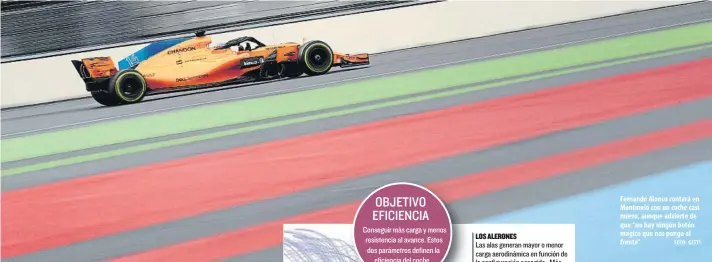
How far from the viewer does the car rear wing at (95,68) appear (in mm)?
2854

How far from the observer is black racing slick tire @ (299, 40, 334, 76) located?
287 centimetres

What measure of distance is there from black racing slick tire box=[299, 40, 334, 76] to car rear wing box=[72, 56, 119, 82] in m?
0.71

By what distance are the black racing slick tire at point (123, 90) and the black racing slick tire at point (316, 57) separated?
60 centimetres

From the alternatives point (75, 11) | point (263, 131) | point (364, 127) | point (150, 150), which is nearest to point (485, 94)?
point (364, 127)

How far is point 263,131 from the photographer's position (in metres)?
2.80

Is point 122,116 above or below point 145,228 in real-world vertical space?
above

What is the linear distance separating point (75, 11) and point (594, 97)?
6.38 ft

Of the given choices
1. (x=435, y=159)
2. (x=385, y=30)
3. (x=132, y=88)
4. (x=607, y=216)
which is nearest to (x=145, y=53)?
(x=132, y=88)

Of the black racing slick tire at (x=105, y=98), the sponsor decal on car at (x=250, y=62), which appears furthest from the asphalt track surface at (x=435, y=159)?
the sponsor decal on car at (x=250, y=62)

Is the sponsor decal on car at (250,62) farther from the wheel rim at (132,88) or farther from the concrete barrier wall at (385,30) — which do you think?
the wheel rim at (132,88)

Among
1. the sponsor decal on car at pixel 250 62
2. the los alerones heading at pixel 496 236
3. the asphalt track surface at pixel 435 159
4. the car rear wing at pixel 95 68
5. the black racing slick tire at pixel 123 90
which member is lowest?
the los alerones heading at pixel 496 236

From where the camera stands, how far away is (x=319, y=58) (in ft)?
9.48

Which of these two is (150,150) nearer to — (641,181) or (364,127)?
(364,127)

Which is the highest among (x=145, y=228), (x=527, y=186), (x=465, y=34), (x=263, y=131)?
(x=465, y=34)
